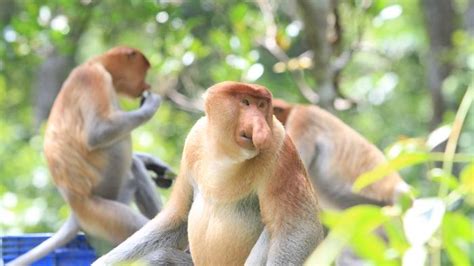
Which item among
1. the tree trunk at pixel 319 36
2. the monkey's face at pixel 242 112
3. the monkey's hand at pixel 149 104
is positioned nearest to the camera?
the monkey's face at pixel 242 112

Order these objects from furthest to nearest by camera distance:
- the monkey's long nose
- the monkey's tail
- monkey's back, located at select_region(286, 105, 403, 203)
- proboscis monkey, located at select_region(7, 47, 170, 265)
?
monkey's back, located at select_region(286, 105, 403, 203), proboscis monkey, located at select_region(7, 47, 170, 265), the monkey's tail, the monkey's long nose

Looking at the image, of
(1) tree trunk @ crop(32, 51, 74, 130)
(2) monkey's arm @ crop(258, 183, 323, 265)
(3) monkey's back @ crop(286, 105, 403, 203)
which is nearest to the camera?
(2) monkey's arm @ crop(258, 183, 323, 265)

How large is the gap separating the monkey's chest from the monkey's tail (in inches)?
72.2

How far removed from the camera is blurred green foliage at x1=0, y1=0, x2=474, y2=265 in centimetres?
659

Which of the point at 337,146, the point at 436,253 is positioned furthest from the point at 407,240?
the point at 337,146

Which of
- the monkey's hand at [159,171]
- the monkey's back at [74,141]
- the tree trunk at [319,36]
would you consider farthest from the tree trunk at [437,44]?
the monkey's back at [74,141]

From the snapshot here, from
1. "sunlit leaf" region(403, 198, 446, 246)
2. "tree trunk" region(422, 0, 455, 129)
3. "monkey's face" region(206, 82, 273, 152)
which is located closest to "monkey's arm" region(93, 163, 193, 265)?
"monkey's face" region(206, 82, 273, 152)

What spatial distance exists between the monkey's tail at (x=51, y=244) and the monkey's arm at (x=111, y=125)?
43 centimetres

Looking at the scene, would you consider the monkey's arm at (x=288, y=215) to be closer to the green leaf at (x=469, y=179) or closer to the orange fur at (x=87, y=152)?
the green leaf at (x=469, y=179)

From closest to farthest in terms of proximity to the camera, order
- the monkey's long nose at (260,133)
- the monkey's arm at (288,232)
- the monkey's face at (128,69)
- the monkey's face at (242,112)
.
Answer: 1. the monkey's long nose at (260,133)
2. the monkey's face at (242,112)
3. the monkey's arm at (288,232)
4. the monkey's face at (128,69)

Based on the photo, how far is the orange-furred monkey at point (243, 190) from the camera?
265 cm

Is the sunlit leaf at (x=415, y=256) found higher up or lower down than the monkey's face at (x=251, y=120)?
higher up

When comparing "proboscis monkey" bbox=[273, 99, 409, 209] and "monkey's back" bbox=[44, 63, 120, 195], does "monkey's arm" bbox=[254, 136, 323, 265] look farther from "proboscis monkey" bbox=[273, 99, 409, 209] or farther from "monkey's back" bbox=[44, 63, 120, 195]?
"proboscis monkey" bbox=[273, 99, 409, 209]

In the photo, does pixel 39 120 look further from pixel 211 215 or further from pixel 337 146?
pixel 211 215
